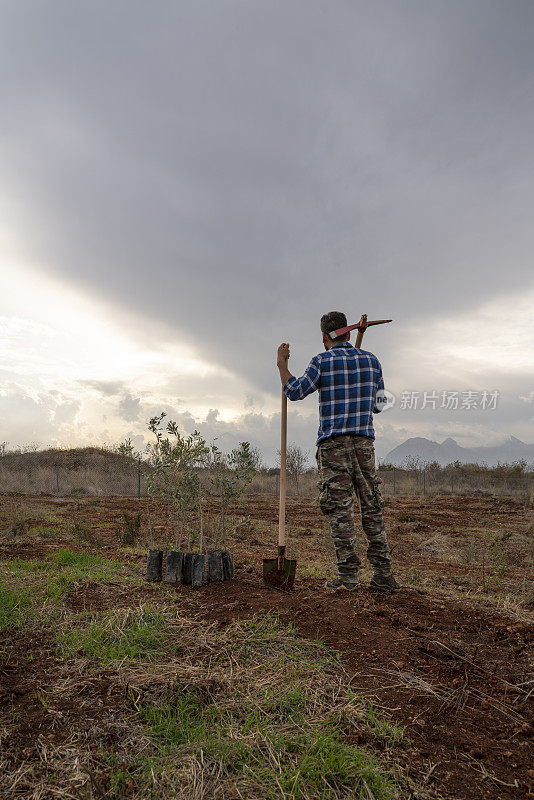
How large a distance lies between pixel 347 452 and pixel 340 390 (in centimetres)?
53

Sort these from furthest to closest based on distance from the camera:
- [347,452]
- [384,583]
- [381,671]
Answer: [384,583] → [347,452] → [381,671]

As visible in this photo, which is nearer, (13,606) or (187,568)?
A: (13,606)

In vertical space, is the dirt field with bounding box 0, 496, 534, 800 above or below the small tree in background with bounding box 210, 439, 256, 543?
below

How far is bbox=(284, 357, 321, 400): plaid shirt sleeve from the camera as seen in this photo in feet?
13.7

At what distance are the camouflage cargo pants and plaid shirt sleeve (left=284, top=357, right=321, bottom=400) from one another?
464 millimetres

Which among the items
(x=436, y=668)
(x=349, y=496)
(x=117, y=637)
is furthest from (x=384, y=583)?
(x=117, y=637)

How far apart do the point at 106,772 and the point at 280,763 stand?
25.2 inches

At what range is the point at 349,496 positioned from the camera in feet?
13.5

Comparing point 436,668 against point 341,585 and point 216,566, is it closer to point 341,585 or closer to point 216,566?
point 341,585

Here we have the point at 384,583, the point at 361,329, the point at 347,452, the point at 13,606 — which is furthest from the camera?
the point at 361,329

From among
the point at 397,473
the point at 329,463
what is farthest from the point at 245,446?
the point at 397,473

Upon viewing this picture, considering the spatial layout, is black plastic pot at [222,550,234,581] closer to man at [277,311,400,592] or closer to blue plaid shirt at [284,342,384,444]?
man at [277,311,400,592]

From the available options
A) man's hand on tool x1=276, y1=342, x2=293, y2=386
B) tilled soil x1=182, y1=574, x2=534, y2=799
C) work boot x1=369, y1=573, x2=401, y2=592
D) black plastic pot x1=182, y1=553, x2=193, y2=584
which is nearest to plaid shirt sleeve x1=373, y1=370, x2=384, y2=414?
man's hand on tool x1=276, y1=342, x2=293, y2=386

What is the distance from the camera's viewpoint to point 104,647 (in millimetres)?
2811
